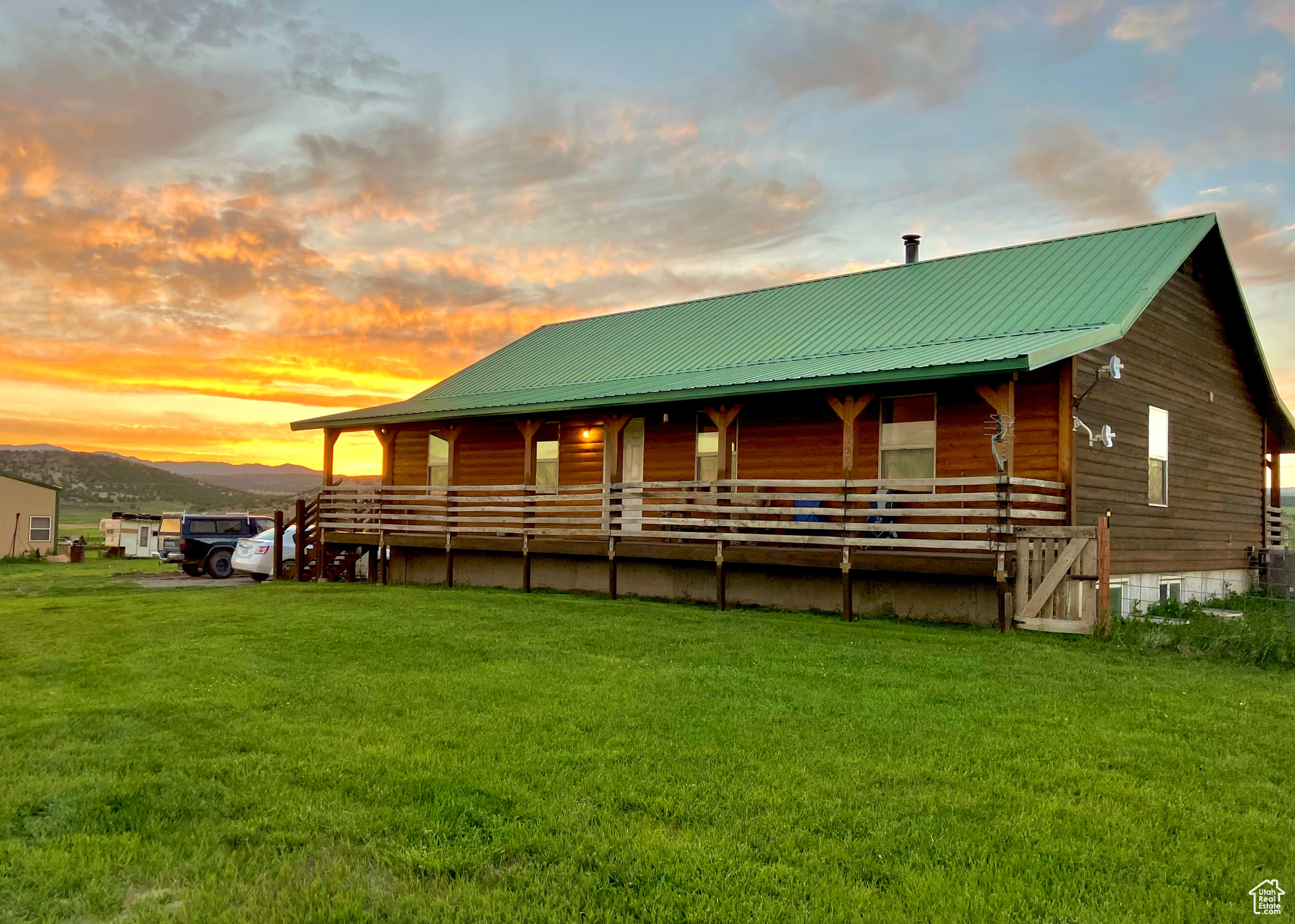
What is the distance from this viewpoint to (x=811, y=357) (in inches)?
715

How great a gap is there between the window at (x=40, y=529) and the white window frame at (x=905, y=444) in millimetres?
42039

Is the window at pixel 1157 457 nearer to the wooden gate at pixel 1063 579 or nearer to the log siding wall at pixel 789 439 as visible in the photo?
the log siding wall at pixel 789 439

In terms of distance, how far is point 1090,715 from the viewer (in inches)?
315

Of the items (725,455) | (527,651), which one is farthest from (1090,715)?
(725,455)

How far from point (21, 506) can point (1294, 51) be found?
1904 inches

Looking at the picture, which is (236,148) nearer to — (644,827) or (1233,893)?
(644,827)

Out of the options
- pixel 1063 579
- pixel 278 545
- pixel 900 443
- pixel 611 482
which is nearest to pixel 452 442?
pixel 278 545

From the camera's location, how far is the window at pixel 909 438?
16250mm

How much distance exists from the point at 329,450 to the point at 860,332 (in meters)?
13.8

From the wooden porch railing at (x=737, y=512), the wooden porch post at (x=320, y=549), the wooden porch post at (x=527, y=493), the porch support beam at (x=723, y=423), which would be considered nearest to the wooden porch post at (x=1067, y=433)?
the wooden porch railing at (x=737, y=512)

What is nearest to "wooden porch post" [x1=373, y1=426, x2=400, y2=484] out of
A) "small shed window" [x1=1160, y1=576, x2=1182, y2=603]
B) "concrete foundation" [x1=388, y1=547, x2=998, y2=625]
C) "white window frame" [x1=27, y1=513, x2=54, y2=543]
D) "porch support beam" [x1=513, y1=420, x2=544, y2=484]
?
"concrete foundation" [x1=388, y1=547, x2=998, y2=625]

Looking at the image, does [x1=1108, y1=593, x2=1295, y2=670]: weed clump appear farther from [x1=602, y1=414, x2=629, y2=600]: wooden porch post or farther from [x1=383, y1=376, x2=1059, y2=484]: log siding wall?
[x1=602, y1=414, x2=629, y2=600]: wooden porch post

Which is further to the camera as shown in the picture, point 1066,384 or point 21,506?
point 21,506

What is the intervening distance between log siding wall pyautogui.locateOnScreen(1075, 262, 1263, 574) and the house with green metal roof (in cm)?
7
